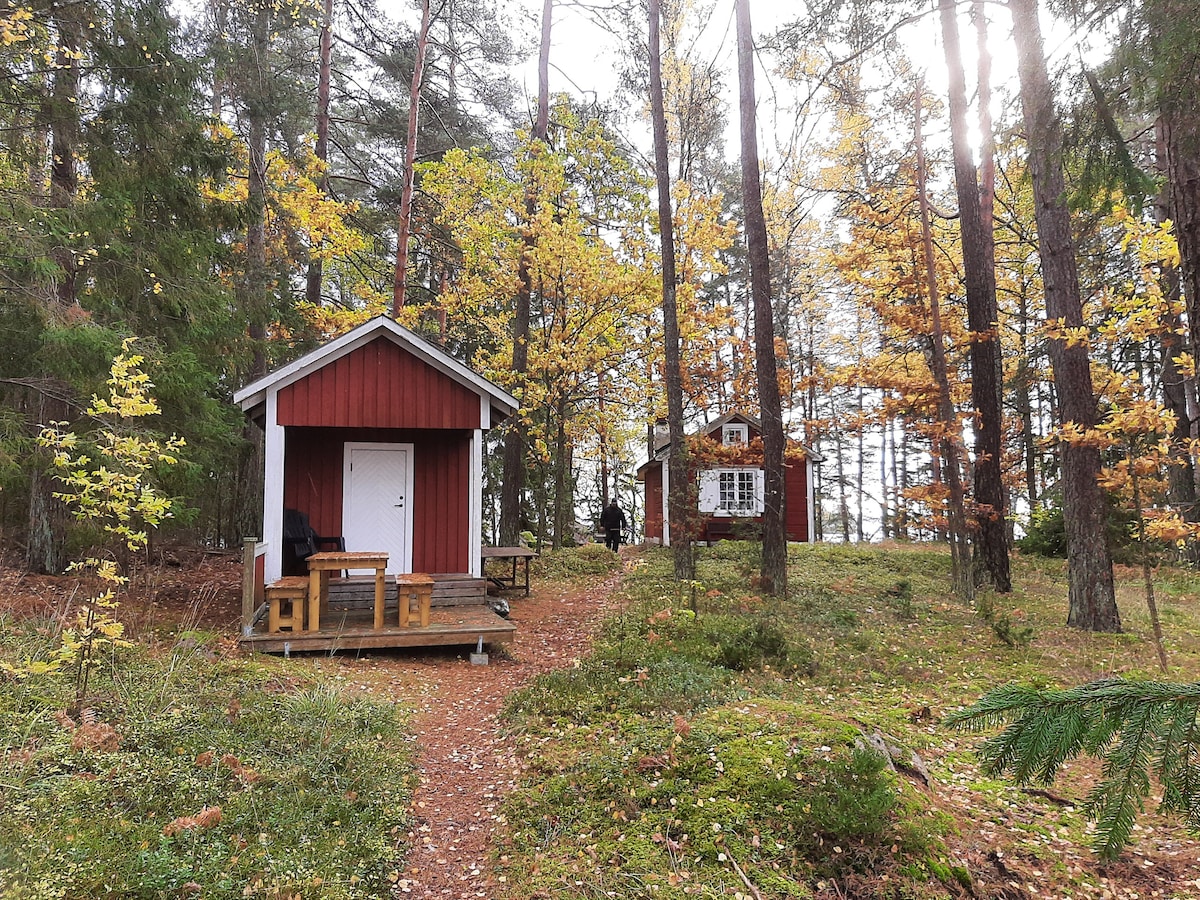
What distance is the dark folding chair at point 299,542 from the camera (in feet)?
31.4

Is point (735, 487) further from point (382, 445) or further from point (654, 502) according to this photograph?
point (382, 445)

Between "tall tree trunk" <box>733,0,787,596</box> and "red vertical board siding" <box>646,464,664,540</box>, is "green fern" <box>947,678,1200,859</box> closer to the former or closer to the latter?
"tall tree trunk" <box>733,0,787,596</box>

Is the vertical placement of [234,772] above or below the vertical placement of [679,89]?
below

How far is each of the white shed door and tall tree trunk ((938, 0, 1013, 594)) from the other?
8987 millimetres

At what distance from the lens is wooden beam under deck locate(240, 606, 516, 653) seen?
7332 millimetres

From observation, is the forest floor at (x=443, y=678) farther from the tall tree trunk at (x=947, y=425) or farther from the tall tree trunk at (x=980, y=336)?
the tall tree trunk at (x=980, y=336)

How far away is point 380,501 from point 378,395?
76.7 inches

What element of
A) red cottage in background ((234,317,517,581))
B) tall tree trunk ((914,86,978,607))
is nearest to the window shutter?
tall tree trunk ((914,86,978,607))

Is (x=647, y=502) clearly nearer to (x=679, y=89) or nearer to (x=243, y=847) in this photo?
(x=679, y=89)

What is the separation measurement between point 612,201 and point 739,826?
1594cm

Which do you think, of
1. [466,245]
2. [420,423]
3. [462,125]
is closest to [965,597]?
[420,423]

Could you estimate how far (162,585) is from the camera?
10.4m

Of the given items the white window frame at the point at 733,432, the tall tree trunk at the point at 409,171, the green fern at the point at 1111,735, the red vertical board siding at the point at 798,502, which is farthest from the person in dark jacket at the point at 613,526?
the green fern at the point at 1111,735

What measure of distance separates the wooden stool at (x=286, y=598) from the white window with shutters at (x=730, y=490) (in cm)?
1384
